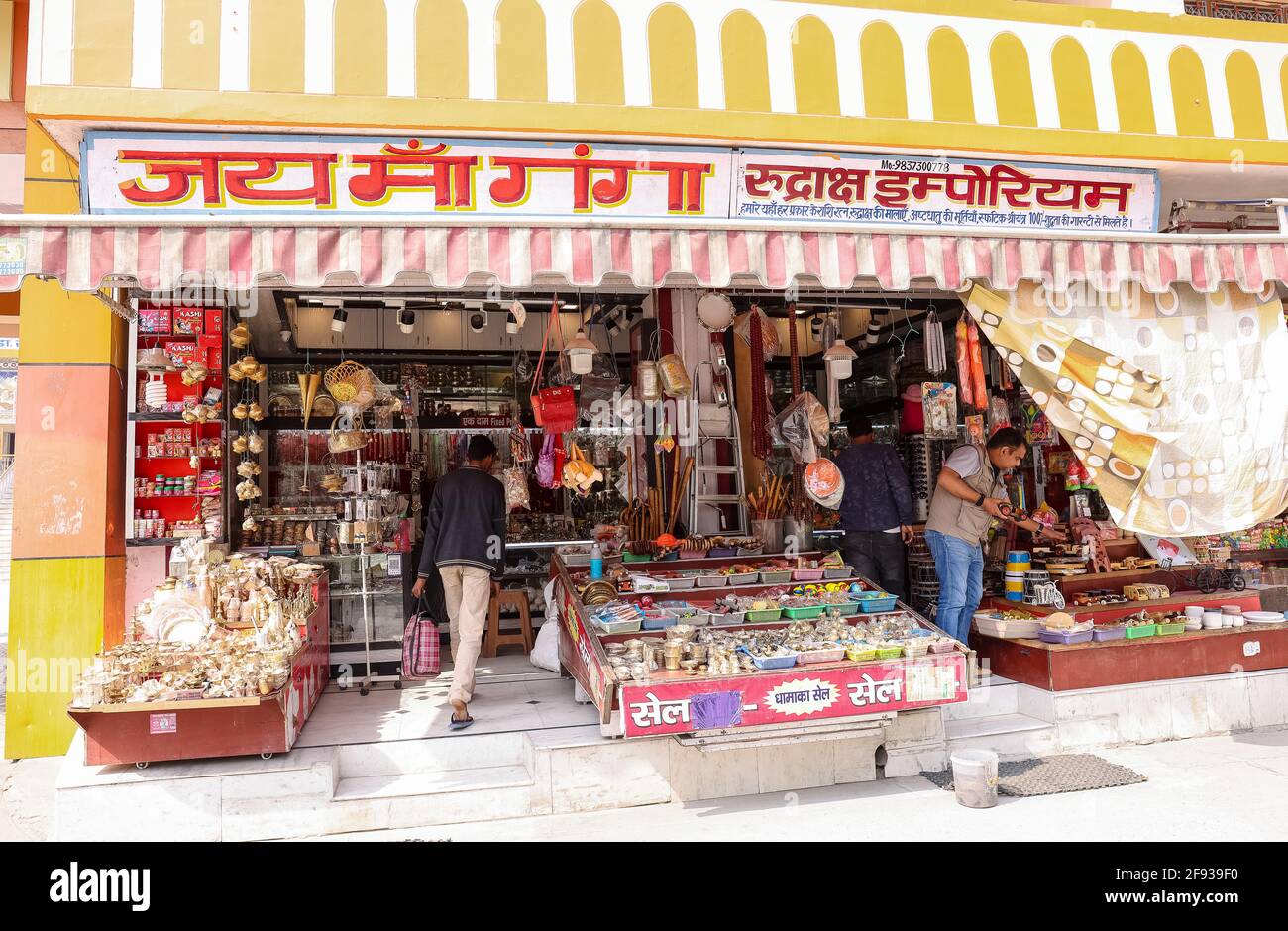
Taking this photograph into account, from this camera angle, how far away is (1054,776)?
201 inches

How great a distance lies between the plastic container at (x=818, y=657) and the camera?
16.1 feet

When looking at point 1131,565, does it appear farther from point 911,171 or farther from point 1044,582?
point 911,171

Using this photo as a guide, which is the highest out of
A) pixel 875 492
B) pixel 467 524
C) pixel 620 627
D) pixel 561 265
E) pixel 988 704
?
pixel 561 265

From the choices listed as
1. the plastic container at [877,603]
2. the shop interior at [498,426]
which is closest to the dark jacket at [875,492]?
the shop interior at [498,426]

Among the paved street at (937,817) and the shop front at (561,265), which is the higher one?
the shop front at (561,265)

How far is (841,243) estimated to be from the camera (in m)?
4.83

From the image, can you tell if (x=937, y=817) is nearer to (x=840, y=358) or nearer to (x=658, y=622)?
(x=658, y=622)

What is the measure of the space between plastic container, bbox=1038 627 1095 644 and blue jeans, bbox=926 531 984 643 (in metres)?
0.52

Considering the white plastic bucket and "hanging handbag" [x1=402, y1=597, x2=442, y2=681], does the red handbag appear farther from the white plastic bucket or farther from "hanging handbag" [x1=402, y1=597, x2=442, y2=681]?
the white plastic bucket

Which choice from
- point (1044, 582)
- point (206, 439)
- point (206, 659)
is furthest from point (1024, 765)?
point (206, 439)

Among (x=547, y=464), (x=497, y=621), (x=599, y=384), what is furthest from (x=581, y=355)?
(x=497, y=621)

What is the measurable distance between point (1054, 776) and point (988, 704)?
916 mm

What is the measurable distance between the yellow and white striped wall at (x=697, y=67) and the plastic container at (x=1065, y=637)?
3.31m

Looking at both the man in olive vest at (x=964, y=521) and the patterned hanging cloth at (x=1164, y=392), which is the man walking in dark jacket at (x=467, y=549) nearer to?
the man in olive vest at (x=964, y=521)
